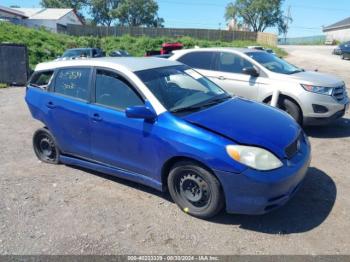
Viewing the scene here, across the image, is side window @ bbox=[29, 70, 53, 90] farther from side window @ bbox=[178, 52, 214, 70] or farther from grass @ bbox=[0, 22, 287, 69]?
grass @ bbox=[0, 22, 287, 69]

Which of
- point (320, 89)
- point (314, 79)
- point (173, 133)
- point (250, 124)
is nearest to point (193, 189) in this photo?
point (173, 133)

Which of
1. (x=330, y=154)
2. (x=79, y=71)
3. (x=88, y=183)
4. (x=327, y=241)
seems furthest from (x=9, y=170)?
(x=330, y=154)

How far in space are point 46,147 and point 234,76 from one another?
13.3 feet

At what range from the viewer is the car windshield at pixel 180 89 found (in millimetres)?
4254

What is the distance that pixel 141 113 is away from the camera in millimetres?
3977

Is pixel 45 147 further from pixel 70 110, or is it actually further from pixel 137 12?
pixel 137 12

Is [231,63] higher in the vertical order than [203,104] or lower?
higher

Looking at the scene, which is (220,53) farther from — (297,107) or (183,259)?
(183,259)

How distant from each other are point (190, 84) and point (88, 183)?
1.95 metres

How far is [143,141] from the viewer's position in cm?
411

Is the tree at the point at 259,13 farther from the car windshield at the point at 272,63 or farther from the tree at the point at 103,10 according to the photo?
the car windshield at the point at 272,63

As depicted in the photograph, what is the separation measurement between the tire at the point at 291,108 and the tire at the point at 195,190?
12.2ft

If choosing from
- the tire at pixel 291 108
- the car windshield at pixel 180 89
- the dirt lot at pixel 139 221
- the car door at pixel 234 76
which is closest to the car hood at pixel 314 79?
the tire at pixel 291 108

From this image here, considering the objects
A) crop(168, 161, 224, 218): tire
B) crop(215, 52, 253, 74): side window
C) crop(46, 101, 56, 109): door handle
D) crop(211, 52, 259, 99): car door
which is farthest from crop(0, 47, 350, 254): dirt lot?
crop(215, 52, 253, 74): side window
